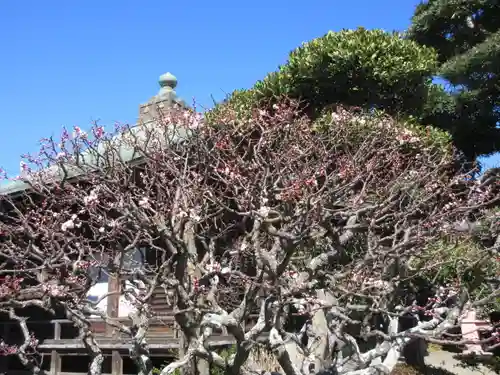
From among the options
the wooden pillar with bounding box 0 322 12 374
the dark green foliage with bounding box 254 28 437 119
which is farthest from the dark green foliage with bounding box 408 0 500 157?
the wooden pillar with bounding box 0 322 12 374

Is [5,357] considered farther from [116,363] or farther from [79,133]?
[79,133]

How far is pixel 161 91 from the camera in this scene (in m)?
14.4

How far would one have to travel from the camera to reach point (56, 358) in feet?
39.2

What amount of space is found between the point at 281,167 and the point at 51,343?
6.62 meters

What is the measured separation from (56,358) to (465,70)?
10.2 m

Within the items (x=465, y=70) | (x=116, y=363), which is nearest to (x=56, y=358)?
(x=116, y=363)

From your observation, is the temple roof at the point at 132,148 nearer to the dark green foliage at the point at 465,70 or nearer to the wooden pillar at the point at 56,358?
Result: the wooden pillar at the point at 56,358

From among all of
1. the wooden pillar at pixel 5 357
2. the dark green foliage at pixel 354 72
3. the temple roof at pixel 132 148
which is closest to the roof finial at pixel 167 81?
the temple roof at pixel 132 148

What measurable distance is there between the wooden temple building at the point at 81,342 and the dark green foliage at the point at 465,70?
19.8 feet

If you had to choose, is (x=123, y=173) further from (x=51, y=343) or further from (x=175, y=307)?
(x=51, y=343)

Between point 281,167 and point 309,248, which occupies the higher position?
point 281,167

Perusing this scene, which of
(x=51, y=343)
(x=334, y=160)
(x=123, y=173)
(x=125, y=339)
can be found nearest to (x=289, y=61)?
(x=334, y=160)

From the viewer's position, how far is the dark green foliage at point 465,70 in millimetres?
11938

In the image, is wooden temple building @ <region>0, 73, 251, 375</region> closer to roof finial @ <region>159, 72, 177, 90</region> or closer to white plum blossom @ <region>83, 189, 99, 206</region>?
roof finial @ <region>159, 72, 177, 90</region>
